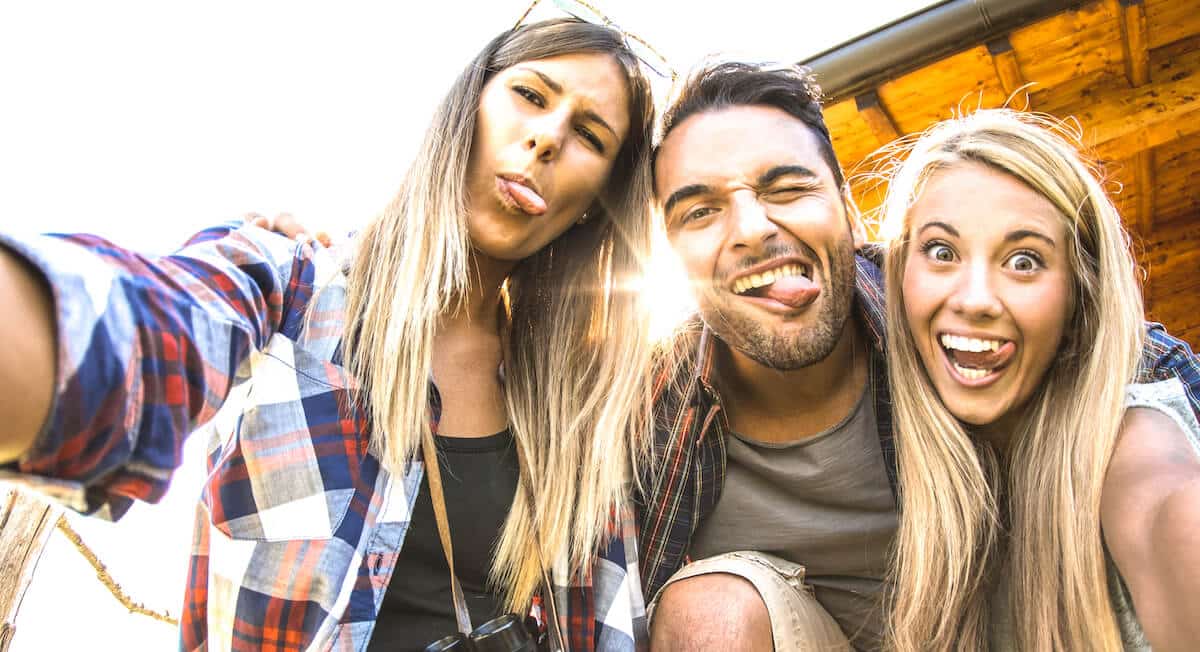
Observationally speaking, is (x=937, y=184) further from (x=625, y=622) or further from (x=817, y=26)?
(x=817, y=26)

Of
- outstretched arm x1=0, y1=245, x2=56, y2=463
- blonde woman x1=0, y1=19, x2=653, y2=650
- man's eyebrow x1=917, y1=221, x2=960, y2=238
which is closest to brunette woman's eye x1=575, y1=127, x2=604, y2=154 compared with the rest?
blonde woman x1=0, y1=19, x2=653, y2=650

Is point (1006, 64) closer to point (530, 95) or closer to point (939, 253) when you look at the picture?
point (939, 253)

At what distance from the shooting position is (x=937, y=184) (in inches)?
81.3

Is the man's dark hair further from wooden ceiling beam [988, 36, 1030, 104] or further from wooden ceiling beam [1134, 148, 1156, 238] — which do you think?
wooden ceiling beam [1134, 148, 1156, 238]

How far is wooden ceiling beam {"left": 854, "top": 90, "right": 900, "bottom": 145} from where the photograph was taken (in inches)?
144

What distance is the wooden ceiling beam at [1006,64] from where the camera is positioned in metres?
3.49

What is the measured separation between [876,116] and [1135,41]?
47.3 inches

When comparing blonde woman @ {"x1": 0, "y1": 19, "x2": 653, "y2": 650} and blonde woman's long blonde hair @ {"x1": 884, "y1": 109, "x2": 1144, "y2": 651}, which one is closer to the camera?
blonde woman @ {"x1": 0, "y1": 19, "x2": 653, "y2": 650}

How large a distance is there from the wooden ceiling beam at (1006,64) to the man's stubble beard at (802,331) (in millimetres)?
1528

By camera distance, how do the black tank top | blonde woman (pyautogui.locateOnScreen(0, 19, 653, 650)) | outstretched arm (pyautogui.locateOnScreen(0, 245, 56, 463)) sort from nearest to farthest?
outstretched arm (pyautogui.locateOnScreen(0, 245, 56, 463)) → blonde woman (pyautogui.locateOnScreen(0, 19, 653, 650)) → the black tank top

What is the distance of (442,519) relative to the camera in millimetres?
1783

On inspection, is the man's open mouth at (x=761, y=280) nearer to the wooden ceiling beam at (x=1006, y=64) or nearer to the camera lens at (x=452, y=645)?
the camera lens at (x=452, y=645)

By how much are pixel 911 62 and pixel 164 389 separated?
3.13 metres

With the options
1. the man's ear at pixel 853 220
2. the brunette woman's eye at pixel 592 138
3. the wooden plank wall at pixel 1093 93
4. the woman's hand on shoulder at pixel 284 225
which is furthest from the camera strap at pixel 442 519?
the wooden plank wall at pixel 1093 93
